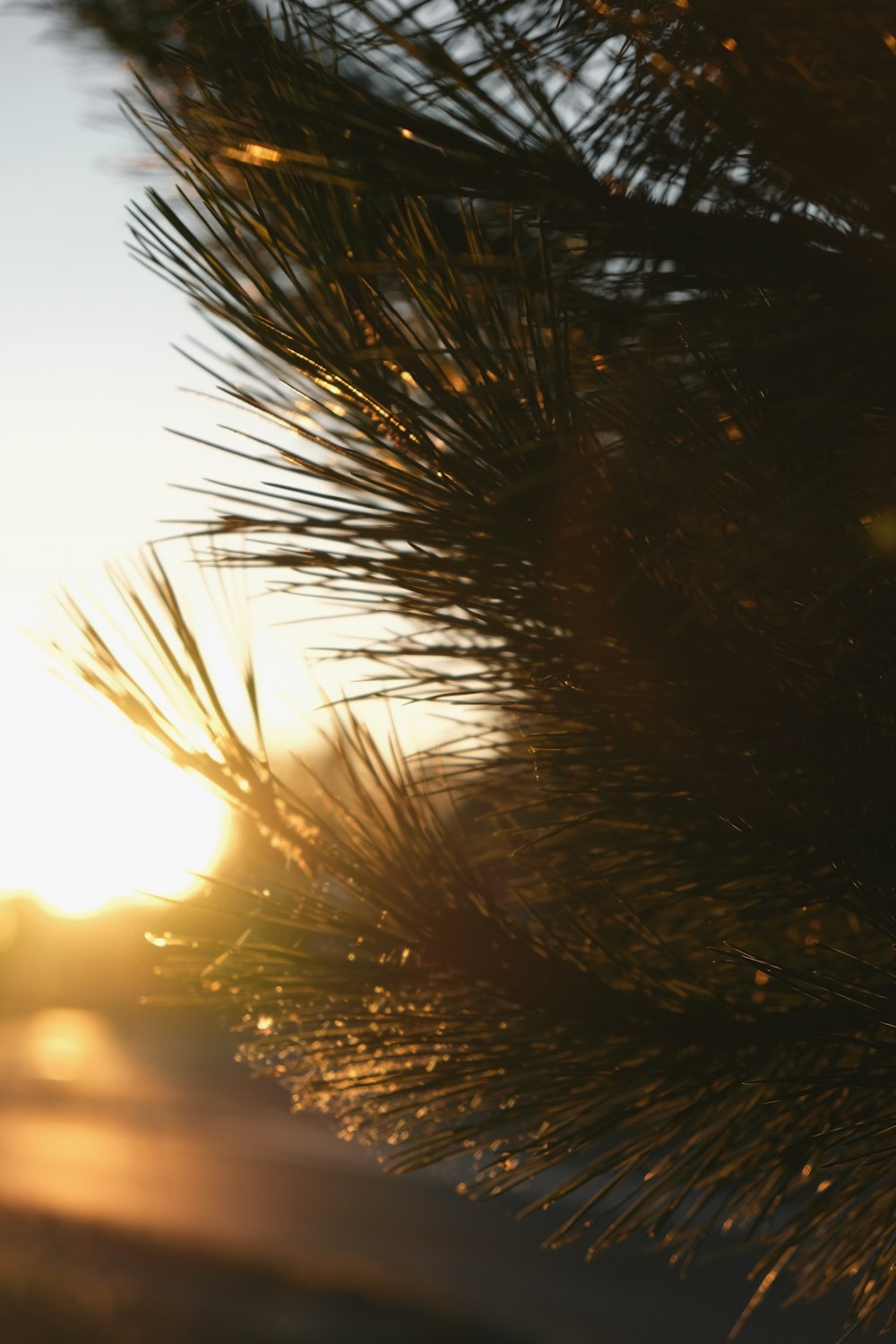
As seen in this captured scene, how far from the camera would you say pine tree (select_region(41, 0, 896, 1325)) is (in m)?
1.02

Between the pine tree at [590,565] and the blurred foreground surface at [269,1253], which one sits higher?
the pine tree at [590,565]

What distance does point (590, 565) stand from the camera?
3.60 feet

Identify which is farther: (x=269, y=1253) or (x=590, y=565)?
(x=269, y=1253)

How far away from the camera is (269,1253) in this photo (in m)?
10.0

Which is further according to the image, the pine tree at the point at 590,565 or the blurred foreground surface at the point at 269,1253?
the blurred foreground surface at the point at 269,1253

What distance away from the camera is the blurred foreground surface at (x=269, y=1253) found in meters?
7.49

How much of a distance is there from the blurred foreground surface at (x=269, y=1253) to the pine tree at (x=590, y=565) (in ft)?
1.37

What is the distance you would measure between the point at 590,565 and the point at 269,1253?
10564 millimetres

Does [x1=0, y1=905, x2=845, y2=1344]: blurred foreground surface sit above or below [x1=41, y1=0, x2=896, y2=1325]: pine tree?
below

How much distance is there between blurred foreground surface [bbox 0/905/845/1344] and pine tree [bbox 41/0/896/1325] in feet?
1.37

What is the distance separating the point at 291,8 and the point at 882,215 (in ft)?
2.18

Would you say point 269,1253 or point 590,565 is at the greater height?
point 590,565

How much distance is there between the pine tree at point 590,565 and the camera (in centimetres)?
102

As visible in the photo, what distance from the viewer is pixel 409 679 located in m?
1.37
